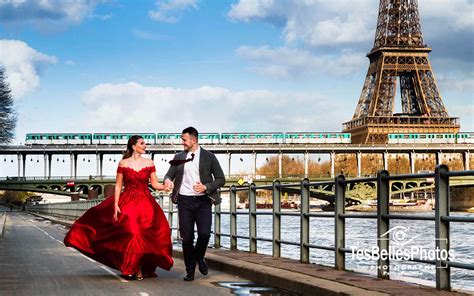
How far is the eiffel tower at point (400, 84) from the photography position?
408ft

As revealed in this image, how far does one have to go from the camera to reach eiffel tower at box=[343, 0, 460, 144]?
12425 centimetres

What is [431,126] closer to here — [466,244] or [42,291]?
[466,244]

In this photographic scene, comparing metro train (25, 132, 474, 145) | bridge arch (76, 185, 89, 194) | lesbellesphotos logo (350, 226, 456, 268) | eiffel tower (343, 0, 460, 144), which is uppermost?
eiffel tower (343, 0, 460, 144)

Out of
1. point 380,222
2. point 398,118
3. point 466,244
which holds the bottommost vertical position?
point 466,244

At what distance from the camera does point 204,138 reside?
454ft

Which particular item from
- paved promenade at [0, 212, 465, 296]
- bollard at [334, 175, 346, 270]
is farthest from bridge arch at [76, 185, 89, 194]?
bollard at [334, 175, 346, 270]

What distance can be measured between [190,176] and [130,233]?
110 centimetres

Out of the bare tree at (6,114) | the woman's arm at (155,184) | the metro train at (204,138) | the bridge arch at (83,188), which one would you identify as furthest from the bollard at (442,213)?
the metro train at (204,138)

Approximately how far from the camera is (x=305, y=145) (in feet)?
440

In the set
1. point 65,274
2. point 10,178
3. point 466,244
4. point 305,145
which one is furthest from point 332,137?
point 65,274

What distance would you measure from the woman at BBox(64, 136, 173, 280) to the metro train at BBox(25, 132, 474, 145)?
124 metres

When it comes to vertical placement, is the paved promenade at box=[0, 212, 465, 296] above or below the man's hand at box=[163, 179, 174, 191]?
below

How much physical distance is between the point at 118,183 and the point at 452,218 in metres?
4.96

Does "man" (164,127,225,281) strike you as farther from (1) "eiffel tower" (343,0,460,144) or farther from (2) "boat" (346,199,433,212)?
(1) "eiffel tower" (343,0,460,144)
